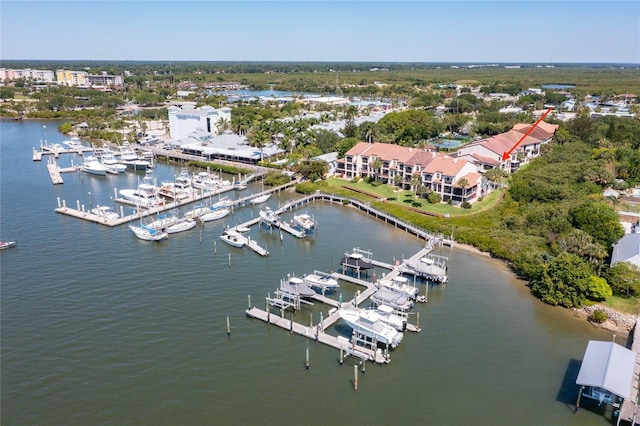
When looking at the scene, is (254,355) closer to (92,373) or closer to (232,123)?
(92,373)

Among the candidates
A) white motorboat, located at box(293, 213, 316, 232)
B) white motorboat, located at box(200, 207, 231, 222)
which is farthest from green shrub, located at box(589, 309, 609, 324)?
white motorboat, located at box(200, 207, 231, 222)

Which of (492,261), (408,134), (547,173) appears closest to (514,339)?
(492,261)

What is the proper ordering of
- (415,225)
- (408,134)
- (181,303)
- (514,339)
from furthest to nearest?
1. (408,134)
2. (415,225)
3. (181,303)
4. (514,339)

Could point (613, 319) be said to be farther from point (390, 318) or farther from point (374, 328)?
point (374, 328)

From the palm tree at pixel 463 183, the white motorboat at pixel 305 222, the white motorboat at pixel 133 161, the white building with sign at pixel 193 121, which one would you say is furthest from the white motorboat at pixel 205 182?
the palm tree at pixel 463 183

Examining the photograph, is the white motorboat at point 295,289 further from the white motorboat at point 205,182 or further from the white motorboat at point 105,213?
the white motorboat at point 205,182

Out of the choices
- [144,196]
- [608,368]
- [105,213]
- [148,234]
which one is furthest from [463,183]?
[105,213]
